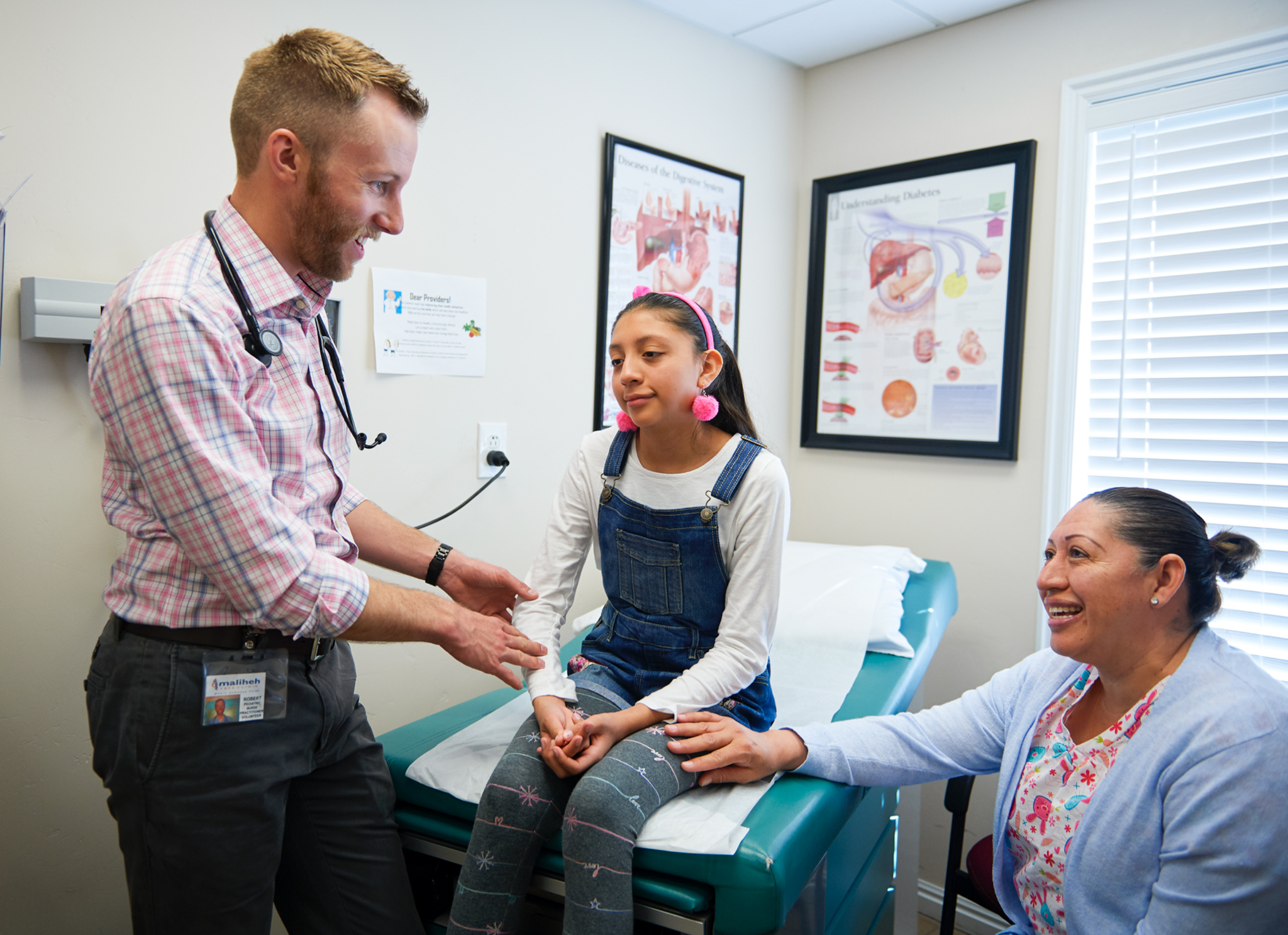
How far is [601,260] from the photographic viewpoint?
2.40 metres

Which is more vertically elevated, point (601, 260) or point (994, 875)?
point (601, 260)

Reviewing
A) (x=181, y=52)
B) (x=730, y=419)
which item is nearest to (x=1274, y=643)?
(x=730, y=419)

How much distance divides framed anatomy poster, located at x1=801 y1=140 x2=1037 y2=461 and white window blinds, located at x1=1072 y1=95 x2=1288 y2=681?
23 centimetres

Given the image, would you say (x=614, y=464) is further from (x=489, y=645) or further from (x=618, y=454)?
(x=489, y=645)

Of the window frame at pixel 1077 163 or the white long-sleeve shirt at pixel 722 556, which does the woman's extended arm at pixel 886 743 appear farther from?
the window frame at pixel 1077 163

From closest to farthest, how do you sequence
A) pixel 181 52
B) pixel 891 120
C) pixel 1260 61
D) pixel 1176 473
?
pixel 181 52 < pixel 1260 61 < pixel 1176 473 < pixel 891 120

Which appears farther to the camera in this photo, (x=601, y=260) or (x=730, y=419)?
(x=601, y=260)

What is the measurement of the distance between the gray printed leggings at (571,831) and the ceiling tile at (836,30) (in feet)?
7.52

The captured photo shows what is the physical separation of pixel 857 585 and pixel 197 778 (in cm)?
167

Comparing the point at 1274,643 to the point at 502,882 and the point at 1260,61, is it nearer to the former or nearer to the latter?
the point at 1260,61

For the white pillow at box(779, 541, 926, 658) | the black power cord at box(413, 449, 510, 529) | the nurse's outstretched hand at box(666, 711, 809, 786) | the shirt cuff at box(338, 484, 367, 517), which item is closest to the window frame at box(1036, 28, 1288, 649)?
the white pillow at box(779, 541, 926, 658)

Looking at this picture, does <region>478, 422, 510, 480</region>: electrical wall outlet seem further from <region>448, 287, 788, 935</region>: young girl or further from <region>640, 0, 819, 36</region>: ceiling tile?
<region>640, 0, 819, 36</region>: ceiling tile

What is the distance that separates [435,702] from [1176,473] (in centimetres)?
210

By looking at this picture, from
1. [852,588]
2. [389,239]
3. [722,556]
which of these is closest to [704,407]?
[722,556]
